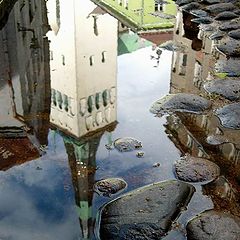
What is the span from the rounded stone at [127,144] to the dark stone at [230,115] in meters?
1.33

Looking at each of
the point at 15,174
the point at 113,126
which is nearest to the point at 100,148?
the point at 113,126

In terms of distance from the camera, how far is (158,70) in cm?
838

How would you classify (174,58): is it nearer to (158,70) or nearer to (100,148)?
(158,70)

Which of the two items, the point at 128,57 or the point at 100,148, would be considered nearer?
the point at 100,148

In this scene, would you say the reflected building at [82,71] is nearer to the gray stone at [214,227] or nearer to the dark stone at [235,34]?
the gray stone at [214,227]

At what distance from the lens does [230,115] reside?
6.03 metres

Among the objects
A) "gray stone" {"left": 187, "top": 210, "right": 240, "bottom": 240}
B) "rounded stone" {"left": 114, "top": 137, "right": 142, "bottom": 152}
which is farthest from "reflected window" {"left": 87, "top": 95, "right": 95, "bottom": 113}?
"gray stone" {"left": 187, "top": 210, "right": 240, "bottom": 240}

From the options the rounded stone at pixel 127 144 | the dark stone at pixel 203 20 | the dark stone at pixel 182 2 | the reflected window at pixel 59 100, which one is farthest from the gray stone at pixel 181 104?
the dark stone at pixel 182 2

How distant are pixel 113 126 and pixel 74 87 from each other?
66.1 inches

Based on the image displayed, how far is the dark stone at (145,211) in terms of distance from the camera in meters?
3.71

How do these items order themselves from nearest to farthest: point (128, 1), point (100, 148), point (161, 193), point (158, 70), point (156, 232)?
point (156, 232) → point (161, 193) → point (100, 148) → point (158, 70) → point (128, 1)

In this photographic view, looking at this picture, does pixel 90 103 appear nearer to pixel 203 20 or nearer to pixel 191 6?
pixel 203 20

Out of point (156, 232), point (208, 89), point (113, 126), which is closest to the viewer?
point (156, 232)

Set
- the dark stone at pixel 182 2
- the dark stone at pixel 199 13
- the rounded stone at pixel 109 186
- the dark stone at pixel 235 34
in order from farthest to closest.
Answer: the dark stone at pixel 182 2
the dark stone at pixel 199 13
the dark stone at pixel 235 34
the rounded stone at pixel 109 186
